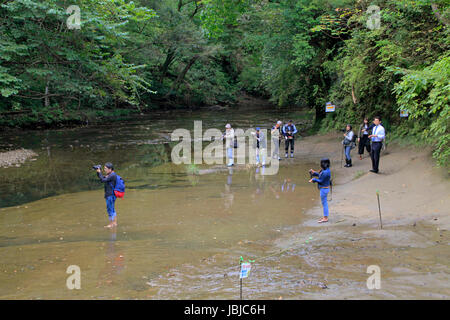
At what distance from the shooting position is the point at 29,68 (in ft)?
68.9

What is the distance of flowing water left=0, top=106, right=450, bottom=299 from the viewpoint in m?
6.34

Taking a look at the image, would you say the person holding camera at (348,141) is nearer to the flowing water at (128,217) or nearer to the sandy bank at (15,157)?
the flowing water at (128,217)

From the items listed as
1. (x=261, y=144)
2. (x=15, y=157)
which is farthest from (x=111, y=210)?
(x=15, y=157)

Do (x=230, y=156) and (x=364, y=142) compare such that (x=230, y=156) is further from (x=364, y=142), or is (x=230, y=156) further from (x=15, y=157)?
(x=15, y=157)

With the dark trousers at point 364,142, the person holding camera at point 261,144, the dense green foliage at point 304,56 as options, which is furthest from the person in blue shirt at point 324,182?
the dark trousers at point 364,142

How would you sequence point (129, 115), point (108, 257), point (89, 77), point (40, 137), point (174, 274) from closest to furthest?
1. point (174, 274)
2. point (108, 257)
3. point (89, 77)
4. point (40, 137)
5. point (129, 115)

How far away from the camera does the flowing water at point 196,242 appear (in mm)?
6344

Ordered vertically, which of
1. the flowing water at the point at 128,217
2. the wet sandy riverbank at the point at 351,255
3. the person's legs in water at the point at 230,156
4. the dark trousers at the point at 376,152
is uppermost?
the dark trousers at the point at 376,152

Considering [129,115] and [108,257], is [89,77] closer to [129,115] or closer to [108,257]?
[108,257]

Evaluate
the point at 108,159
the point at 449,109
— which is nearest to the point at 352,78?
the point at 449,109

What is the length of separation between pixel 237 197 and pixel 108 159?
10.00 metres

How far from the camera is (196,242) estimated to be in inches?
362

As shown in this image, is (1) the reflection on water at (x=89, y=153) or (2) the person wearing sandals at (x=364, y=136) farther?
(2) the person wearing sandals at (x=364, y=136)

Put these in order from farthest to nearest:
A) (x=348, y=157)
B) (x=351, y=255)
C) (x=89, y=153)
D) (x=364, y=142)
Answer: (x=89, y=153) < (x=364, y=142) < (x=348, y=157) < (x=351, y=255)
